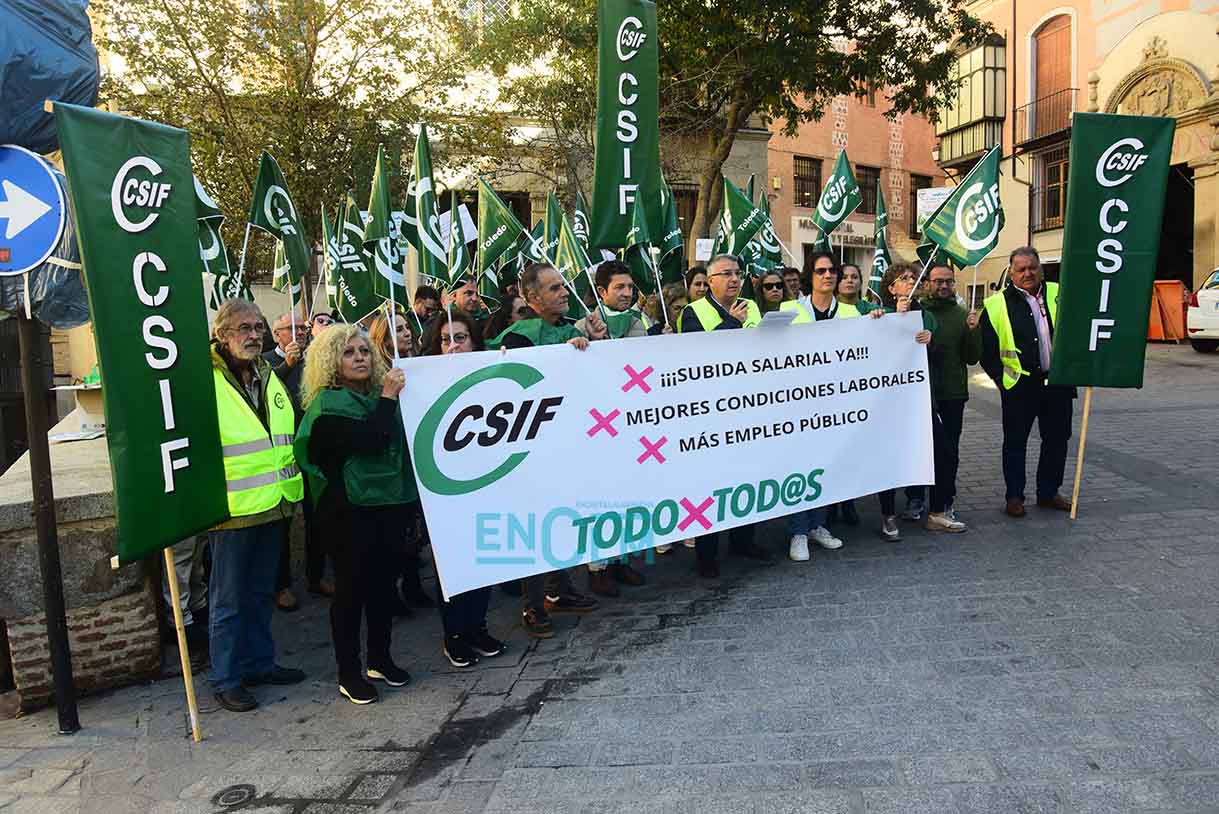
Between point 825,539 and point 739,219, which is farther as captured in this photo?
point 739,219

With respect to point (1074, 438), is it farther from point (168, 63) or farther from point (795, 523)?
point (168, 63)

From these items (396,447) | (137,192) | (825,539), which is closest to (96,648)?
(396,447)

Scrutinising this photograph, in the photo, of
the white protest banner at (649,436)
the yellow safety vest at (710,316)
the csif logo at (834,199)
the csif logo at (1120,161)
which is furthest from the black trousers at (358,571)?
the csif logo at (834,199)

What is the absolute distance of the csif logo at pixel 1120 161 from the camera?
6023mm

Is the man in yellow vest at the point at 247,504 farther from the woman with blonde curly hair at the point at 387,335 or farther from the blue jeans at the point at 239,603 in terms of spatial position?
the woman with blonde curly hair at the point at 387,335

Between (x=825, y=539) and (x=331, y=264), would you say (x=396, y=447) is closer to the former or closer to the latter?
(x=825, y=539)

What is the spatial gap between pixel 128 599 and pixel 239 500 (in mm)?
927

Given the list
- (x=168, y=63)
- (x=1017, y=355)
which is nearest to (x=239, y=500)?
(x=1017, y=355)

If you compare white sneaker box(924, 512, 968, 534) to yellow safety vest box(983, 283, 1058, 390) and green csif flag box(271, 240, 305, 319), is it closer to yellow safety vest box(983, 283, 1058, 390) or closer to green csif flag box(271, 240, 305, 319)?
yellow safety vest box(983, 283, 1058, 390)

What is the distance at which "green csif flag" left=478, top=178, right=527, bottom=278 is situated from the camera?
23.2ft

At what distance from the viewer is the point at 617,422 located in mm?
4965

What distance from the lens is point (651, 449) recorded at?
5.08m

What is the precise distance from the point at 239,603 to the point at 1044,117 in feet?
106

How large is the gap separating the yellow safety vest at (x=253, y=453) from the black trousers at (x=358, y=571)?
0.33 metres
